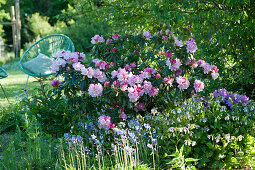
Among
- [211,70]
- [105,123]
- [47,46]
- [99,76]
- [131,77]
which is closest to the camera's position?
[105,123]

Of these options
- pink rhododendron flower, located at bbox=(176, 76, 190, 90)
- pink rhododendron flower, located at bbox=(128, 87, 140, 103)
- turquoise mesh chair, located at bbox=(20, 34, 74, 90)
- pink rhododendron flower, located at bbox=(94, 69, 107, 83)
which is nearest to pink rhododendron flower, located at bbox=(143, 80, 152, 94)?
pink rhododendron flower, located at bbox=(128, 87, 140, 103)

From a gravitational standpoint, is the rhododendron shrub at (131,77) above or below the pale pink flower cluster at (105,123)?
above

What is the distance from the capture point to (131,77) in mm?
2512

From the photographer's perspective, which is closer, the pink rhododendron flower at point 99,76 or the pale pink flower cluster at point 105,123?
the pale pink flower cluster at point 105,123

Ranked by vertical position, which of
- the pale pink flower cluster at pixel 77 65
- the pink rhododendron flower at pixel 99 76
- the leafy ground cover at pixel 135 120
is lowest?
the leafy ground cover at pixel 135 120

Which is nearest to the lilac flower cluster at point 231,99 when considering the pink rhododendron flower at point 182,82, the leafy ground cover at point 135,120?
the leafy ground cover at point 135,120

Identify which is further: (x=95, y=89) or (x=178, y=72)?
(x=178, y=72)

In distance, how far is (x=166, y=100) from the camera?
2.94 metres

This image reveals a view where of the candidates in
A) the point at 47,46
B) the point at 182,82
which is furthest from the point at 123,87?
the point at 47,46

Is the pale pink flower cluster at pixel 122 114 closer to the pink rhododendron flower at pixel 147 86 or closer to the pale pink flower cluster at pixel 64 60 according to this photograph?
the pink rhododendron flower at pixel 147 86

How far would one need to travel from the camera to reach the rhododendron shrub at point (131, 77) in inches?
99.4

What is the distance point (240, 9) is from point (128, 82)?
1.64 m

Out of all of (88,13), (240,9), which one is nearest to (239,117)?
(240,9)

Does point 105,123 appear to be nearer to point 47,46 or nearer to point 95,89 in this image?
point 95,89
